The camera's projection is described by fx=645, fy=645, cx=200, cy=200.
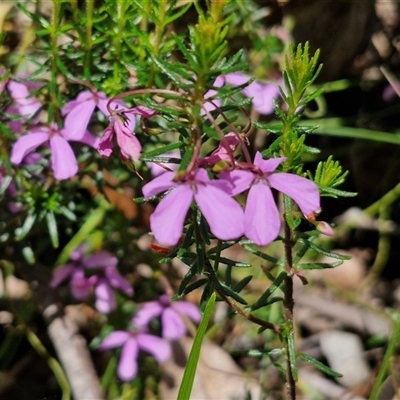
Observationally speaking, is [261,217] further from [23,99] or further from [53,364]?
[53,364]

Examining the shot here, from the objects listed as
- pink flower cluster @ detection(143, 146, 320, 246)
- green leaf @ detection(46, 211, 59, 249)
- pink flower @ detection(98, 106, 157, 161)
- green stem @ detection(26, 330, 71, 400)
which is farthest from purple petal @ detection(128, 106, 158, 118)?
green stem @ detection(26, 330, 71, 400)

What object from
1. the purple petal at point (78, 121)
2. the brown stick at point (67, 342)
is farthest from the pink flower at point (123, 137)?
the brown stick at point (67, 342)

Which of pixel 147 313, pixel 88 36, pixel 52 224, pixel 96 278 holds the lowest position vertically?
pixel 147 313

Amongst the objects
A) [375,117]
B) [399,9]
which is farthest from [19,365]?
[399,9]

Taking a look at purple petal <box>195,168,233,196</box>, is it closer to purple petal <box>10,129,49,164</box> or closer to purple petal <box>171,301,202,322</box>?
purple petal <box>10,129,49,164</box>

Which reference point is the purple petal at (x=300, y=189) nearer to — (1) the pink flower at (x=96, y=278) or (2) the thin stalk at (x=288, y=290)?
(2) the thin stalk at (x=288, y=290)

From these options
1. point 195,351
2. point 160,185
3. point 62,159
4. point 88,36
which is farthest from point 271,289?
point 88,36
